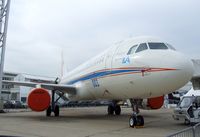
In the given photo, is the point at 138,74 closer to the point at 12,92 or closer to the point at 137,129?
the point at 137,129

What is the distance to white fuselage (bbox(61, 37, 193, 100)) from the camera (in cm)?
979

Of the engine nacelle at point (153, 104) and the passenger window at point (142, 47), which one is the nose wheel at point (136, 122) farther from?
the engine nacelle at point (153, 104)

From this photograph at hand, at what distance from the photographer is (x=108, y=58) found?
44.2 ft

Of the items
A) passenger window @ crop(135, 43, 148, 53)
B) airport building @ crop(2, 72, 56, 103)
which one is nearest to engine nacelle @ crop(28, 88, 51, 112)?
passenger window @ crop(135, 43, 148, 53)

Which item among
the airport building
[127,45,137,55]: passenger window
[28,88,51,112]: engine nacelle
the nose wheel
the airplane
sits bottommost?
the nose wheel

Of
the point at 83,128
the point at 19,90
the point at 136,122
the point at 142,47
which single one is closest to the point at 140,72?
the point at 142,47

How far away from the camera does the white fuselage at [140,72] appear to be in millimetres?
9789

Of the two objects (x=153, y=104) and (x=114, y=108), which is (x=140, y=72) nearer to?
(x=153, y=104)

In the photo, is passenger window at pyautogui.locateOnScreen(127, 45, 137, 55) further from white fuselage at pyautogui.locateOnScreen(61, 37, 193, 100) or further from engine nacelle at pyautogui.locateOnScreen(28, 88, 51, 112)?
engine nacelle at pyautogui.locateOnScreen(28, 88, 51, 112)

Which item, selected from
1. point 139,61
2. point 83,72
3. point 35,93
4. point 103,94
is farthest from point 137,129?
point 83,72

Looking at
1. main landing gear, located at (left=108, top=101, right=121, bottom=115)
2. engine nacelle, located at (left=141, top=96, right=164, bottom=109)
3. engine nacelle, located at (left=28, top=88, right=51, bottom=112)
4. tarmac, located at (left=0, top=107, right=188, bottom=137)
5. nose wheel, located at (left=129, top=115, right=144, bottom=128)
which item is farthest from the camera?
main landing gear, located at (left=108, top=101, right=121, bottom=115)

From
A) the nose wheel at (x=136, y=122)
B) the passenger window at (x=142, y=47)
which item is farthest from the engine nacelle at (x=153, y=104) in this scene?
the passenger window at (x=142, y=47)

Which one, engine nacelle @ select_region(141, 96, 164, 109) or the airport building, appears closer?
engine nacelle @ select_region(141, 96, 164, 109)

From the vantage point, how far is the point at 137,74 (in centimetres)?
1073
